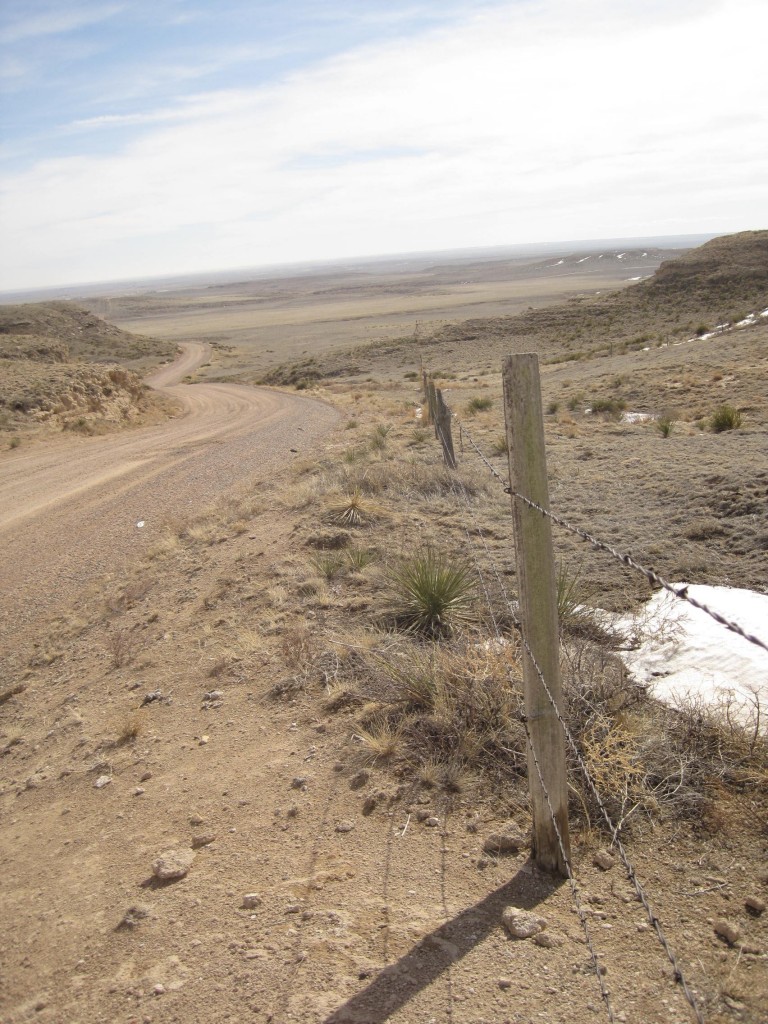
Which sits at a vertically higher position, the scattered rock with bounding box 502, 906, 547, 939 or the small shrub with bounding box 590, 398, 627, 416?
the small shrub with bounding box 590, 398, 627, 416

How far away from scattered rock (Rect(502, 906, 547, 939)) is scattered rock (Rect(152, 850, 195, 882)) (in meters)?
1.71

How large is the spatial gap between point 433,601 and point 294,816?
7.99ft

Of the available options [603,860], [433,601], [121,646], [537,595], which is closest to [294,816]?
[603,860]

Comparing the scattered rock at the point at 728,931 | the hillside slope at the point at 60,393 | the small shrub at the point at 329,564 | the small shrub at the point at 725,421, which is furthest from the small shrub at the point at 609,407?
the scattered rock at the point at 728,931

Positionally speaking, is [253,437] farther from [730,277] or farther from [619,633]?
[730,277]

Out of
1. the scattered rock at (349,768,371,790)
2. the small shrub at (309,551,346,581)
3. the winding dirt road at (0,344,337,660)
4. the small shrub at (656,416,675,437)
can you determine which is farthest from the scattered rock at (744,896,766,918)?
the small shrub at (656,416,675,437)

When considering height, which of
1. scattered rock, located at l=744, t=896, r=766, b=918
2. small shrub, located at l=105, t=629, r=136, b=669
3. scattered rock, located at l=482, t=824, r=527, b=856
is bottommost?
small shrub, located at l=105, t=629, r=136, b=669

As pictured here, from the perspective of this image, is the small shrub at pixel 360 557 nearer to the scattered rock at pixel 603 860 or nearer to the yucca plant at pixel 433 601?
the yucca plant at pixel 433 601

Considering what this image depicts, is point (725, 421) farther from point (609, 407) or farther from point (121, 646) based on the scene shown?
point (121, 646)

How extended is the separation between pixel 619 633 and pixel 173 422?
22314mm

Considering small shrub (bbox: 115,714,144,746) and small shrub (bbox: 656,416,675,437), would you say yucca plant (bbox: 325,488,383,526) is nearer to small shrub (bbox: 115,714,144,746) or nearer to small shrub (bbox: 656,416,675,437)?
small shrub (bbox: 115,714,144,746)

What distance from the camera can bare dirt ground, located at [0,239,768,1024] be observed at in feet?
9.98

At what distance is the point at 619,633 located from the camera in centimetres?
591

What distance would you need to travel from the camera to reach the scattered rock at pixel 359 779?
4.44 m
